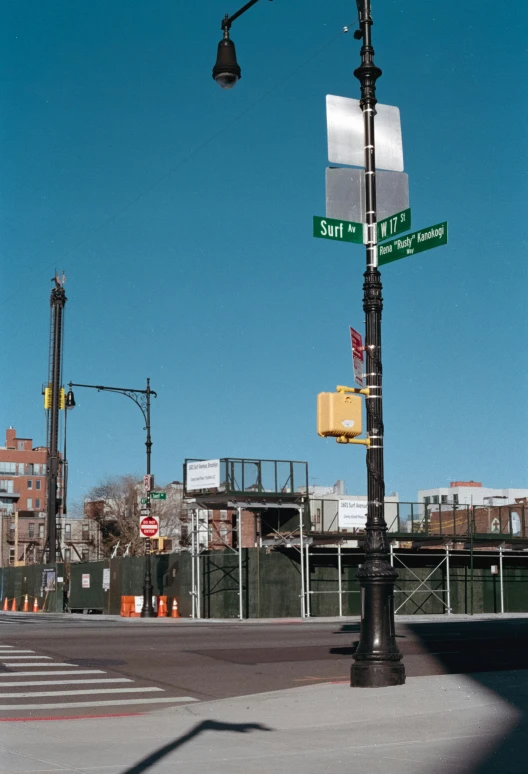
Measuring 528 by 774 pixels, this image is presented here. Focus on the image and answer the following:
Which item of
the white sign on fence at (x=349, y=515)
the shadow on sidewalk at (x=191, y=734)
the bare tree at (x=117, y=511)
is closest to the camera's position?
the shadow on sidewalk at (x=191, y=734)

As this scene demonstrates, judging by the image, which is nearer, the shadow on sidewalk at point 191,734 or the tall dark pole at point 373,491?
the shadow on sidewalk at point 191,734

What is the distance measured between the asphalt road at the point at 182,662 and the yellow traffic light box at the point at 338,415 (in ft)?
13.1

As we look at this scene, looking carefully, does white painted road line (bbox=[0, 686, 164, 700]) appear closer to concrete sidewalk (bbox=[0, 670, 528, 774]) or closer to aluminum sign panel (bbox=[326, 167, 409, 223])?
concrete sidewalk (bbox=[0, 670, 528, 774])

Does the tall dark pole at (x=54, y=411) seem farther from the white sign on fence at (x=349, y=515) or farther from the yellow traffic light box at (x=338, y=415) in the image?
the yellow traffic light box at (x=338, y=415)

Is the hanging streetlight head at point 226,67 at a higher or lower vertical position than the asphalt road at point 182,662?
higher

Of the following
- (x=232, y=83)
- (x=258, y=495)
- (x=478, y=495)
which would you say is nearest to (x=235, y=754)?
(x=232, y=83)

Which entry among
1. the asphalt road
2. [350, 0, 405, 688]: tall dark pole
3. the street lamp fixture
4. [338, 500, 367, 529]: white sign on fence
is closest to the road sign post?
[338, 500, 367, 529]: white sign on fence

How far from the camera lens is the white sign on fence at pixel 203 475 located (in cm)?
3931

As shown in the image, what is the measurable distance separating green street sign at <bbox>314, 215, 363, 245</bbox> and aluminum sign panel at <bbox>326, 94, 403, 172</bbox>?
93cm

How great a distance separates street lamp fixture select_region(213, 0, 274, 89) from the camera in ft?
48.0

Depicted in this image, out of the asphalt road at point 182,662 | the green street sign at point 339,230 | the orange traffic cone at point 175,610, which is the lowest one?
the orange traffic cone at point 175,610

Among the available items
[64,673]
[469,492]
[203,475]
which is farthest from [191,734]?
[469,492]

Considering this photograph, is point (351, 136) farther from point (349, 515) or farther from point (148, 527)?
point (349, 515)

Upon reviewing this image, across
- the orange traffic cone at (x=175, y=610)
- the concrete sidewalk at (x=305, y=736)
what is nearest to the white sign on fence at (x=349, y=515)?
the orange traffic cone at (x=175, y=610)
